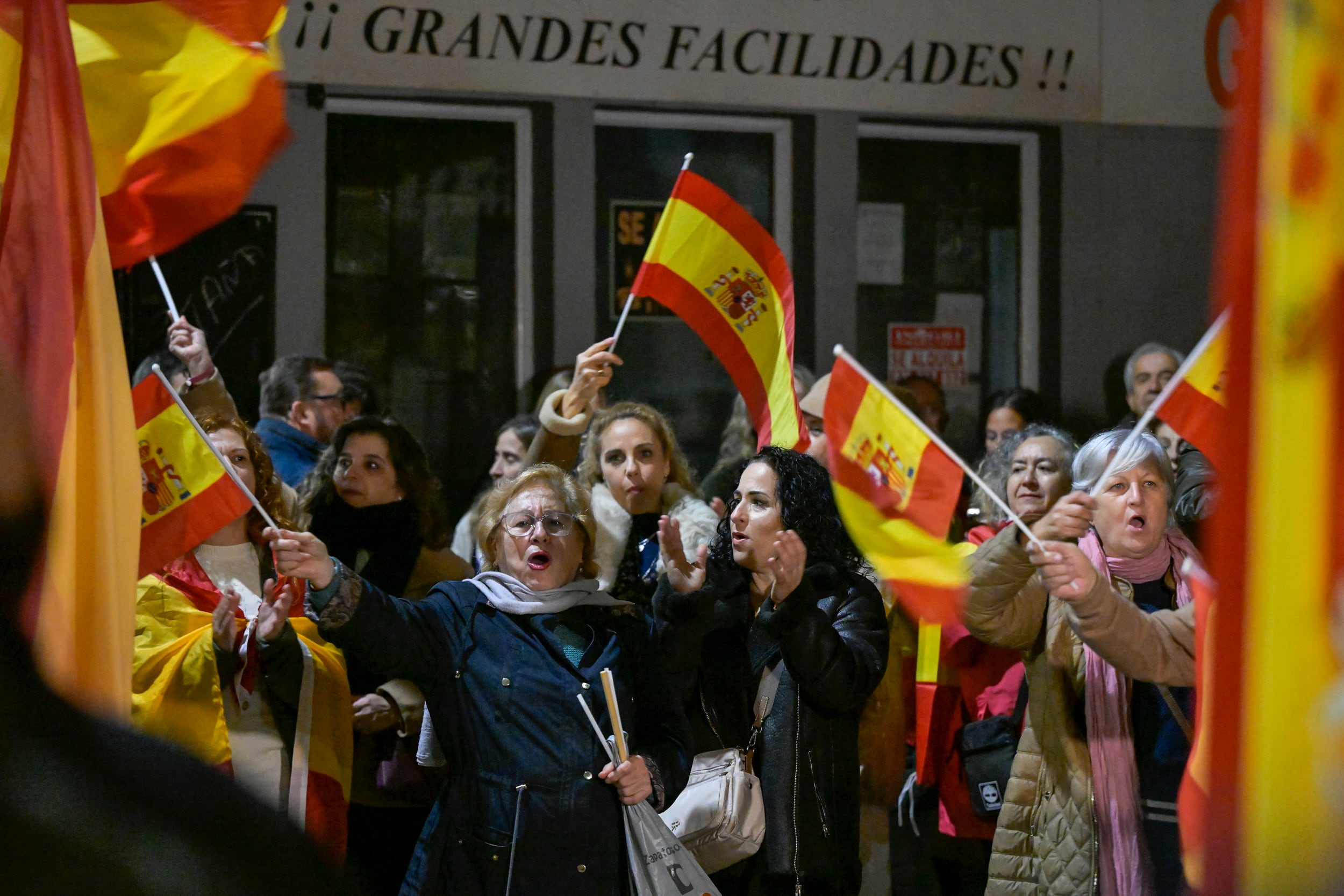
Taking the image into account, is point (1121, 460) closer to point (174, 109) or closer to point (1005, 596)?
point (1005, 596)

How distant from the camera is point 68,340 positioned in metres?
2.90

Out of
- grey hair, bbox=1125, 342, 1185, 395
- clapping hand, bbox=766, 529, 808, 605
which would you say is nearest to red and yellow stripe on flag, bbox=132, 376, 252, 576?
clapping hand, bbox=766, 529, 808, 605

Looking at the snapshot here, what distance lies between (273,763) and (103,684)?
125 cm

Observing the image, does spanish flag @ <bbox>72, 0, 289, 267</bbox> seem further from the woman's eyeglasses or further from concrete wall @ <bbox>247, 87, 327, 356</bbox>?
concrete wall @ <bbox>247, 87, 327, 356</bbox>

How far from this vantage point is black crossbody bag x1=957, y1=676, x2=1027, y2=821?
4.23m

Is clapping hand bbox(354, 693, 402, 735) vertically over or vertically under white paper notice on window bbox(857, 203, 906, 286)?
under

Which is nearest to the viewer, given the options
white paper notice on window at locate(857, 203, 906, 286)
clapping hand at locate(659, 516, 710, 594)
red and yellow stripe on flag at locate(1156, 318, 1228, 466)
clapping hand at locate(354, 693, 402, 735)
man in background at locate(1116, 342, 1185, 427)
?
red and yellow stripe on flag at locate(1156, 318, 1228, 466)

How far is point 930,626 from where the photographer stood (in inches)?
185

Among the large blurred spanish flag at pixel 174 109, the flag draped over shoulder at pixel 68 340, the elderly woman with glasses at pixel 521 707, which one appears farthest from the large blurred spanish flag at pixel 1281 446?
the large blurred spanish flag at pixel 174 109

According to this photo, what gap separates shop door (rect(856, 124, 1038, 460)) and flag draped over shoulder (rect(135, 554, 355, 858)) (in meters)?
4.72

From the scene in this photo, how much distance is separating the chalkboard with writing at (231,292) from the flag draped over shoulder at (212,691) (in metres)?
3.45

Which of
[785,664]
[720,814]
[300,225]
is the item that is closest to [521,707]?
[720,814]

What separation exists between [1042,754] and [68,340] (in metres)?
2.42

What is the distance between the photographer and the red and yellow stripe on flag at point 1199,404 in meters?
3.45
